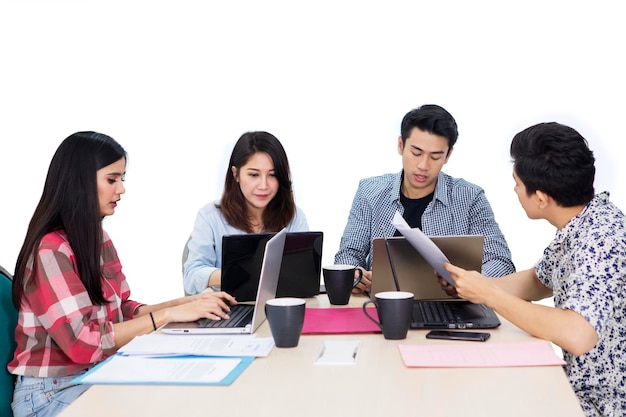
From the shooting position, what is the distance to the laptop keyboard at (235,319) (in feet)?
5.51

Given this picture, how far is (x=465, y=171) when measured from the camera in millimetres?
3529

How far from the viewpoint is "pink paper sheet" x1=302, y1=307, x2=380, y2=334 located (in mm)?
1620

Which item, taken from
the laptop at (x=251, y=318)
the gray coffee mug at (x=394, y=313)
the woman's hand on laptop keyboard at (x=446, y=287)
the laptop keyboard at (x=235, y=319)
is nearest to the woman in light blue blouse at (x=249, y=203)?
the laptop keyboard at (x=235, y=319)

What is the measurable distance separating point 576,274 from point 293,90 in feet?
7.45

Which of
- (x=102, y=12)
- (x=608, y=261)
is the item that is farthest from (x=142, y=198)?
(x=608, y=261)

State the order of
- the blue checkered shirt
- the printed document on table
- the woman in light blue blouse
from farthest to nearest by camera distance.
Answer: the blue checkered shirt < the woman in light blue blouse < the printed document on table

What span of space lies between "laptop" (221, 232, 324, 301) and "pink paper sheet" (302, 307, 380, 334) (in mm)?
173

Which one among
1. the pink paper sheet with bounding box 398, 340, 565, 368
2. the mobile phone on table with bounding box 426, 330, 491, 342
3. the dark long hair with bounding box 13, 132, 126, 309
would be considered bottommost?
the mobile phone on table with bounding box 426, 330, 491, 342

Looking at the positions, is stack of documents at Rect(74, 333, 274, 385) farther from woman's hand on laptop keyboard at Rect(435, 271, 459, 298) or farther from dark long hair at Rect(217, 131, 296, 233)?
dark long hair at Rect(217, 131, 296, 233)

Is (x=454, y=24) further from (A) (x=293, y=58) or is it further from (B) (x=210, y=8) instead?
(B) (x=210, y=8)

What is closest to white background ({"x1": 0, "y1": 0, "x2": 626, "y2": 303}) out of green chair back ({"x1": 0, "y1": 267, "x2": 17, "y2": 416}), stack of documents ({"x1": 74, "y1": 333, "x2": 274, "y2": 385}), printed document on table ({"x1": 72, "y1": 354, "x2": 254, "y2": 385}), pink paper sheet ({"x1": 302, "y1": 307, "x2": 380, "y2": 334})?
pink paper sheet ({"x1": 302, "y1": 307, "x2": 380, "y2": 334})

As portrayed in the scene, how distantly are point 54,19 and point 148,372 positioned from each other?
281 centimetres

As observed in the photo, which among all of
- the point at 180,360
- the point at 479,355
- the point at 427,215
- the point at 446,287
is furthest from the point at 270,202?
the point at 479,355

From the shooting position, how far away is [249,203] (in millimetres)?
2592
